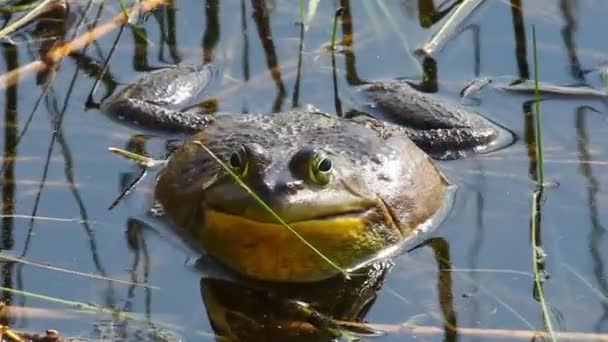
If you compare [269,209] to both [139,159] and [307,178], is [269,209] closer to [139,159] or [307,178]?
[307,178]

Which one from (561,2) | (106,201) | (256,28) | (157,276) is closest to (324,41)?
(256,28)

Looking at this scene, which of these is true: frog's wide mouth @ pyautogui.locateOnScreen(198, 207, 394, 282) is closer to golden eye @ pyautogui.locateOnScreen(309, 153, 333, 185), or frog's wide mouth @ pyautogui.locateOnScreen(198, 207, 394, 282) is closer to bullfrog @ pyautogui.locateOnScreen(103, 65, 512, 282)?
bullfrog @ pyautogui.locateOnScreen(103, 65, 512, 282)

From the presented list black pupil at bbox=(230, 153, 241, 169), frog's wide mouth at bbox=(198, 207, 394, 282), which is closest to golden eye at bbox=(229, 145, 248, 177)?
black pupil at bbox=(230, 153, 241, 169)

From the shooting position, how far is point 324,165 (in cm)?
393

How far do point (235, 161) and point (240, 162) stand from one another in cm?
2

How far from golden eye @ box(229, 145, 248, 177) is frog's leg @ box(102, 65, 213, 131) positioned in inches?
40.0

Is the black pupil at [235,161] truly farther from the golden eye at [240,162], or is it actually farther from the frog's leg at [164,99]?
the frog's leg at [164,99]

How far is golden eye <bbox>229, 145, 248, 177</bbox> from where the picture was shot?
3.86m

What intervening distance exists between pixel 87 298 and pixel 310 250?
644 millimetres

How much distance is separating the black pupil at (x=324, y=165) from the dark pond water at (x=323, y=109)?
0.41 meters

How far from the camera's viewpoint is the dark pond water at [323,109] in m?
3.89

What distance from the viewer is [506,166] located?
478cm

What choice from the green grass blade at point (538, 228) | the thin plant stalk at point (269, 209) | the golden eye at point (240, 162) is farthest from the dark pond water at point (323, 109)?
the golden eye at point (240, 162)

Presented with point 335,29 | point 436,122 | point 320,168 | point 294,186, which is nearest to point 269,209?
point 294,186
